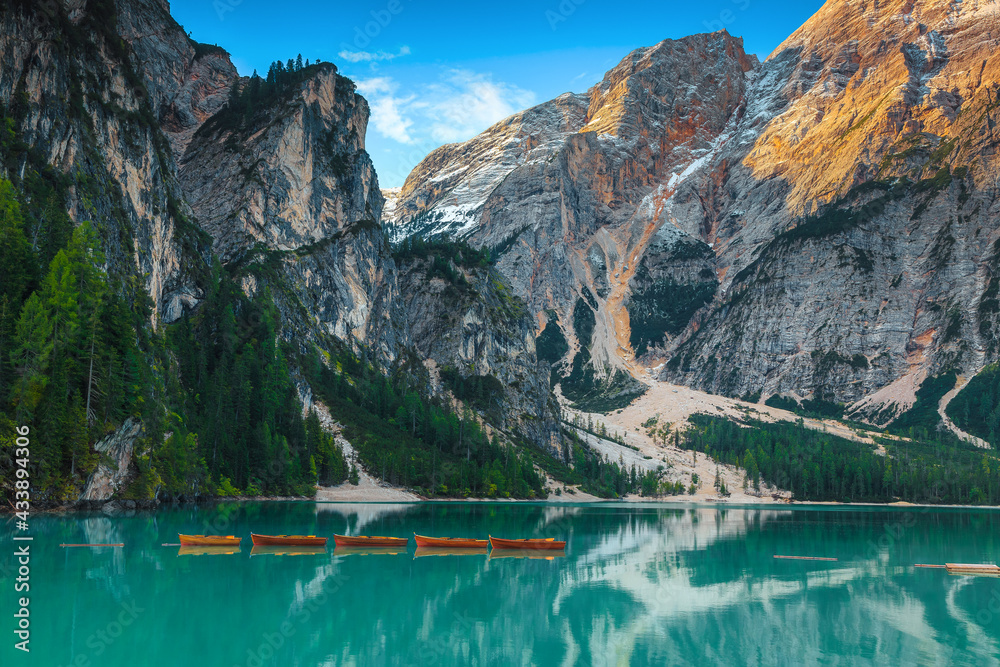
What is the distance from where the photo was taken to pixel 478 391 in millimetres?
189750

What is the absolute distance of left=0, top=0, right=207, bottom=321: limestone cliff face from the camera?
3214 inches

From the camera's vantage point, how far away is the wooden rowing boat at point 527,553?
181 feet

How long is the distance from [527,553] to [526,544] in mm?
1821

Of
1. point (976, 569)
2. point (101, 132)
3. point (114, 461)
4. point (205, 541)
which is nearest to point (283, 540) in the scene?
point (205, 541)

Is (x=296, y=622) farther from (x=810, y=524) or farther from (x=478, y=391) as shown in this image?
(x=478, y=391)

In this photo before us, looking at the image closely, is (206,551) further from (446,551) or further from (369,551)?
(446,551)

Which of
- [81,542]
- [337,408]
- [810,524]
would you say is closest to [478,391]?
[337,408]

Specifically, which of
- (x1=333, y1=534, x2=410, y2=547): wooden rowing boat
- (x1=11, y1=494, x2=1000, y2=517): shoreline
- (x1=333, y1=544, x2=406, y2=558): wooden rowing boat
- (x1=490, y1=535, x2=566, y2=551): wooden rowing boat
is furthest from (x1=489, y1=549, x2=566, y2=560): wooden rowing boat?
(x1=11, y1=494, x2=1000, y2=517): shoreline

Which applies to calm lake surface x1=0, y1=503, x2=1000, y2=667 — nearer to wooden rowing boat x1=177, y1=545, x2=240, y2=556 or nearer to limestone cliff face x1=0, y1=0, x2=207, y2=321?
wooden rowing boat x1=177, y1=545, x2=240, y2=556

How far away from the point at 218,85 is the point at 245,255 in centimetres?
6827

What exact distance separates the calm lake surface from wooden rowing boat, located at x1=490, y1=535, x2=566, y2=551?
1.47m

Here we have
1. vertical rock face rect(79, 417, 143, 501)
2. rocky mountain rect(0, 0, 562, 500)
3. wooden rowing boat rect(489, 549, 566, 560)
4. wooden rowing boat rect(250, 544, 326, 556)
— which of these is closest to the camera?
wooden rowing boat rect(250, 544, 326, 556)

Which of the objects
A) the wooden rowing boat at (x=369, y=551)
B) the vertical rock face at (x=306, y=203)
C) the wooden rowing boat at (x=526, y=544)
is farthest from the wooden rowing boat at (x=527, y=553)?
the vertical rock face at (x=306, y=203)

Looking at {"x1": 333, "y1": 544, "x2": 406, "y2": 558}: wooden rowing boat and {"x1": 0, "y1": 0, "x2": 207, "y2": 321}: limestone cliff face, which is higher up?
{"x1": 0, "y1": 0, "x2": 207, "y2": 321}: limestone cliff face
